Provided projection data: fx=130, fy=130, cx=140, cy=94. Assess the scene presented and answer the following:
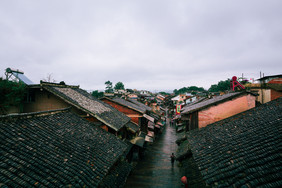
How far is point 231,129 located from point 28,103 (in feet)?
64.9

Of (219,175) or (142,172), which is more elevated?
(219,175)

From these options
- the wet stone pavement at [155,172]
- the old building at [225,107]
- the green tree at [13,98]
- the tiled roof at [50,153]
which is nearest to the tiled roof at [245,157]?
the old building at [225,107]

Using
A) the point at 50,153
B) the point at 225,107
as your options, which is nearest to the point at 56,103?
the point at 50,153

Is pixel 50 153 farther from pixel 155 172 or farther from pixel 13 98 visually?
pixel 155 172

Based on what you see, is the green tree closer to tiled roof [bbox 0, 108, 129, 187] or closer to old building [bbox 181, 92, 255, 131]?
tiled roof [bbox 0, 108, 129, 187]

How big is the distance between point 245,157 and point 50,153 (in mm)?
9163

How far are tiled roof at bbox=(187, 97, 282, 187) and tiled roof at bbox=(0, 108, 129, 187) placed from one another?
555cm

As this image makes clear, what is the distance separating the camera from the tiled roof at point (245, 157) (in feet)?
15.4

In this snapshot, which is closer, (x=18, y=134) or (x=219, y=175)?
(x=219, y=175)

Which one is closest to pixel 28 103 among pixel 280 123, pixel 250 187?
pixel 250 187

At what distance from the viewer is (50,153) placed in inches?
247

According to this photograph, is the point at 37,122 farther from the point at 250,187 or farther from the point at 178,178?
the point at 178,178

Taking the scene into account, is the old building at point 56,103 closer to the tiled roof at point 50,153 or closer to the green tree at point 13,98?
the green tree at point 13,98

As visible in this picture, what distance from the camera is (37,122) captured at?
26.3 ft
